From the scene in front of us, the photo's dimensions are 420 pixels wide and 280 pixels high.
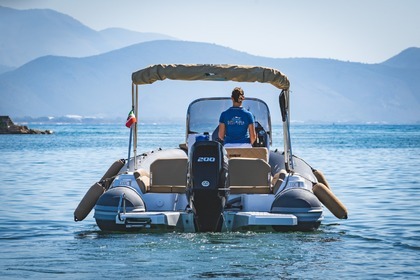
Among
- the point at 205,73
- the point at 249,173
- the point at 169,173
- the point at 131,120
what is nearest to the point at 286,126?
the point at 249,173

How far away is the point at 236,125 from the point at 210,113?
341cm

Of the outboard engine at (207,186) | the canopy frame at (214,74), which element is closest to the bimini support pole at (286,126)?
the canopy frame at (214,74)

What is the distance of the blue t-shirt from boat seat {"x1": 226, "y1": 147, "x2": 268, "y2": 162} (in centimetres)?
20

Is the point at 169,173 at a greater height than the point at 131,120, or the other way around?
the point at 131,120

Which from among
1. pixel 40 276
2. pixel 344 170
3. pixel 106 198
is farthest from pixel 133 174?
pixel 344 170

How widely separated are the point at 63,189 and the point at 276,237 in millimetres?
13144

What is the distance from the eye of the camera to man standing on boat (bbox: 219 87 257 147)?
49.0 ft

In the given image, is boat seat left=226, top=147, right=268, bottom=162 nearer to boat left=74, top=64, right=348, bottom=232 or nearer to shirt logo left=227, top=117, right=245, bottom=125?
boat left=74, top=64, right=348, bottom=232

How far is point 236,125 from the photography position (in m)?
15.0

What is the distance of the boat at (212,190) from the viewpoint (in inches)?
512

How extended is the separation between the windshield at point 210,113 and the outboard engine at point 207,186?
16.7ft

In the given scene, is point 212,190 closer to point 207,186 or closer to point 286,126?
point 207,186

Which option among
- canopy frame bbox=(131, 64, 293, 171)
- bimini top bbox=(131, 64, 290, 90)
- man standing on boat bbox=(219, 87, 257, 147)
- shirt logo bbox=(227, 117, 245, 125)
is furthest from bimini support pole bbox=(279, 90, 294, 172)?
shirt logo bbox=(227, 117, 245, 125)

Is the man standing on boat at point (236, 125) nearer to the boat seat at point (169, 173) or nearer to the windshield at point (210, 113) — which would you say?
the boat seat at point (169, 173)
